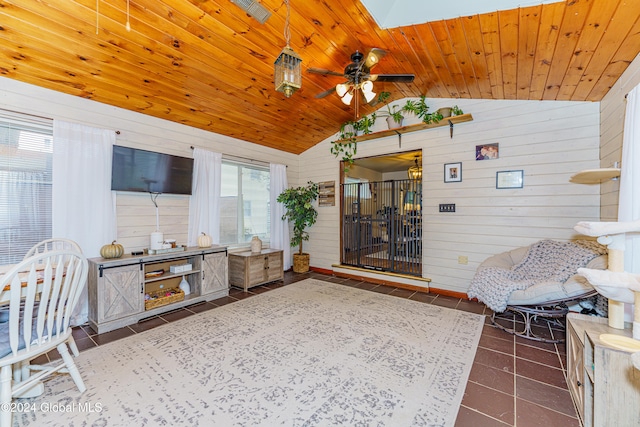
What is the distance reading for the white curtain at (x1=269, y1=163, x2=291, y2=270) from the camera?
5.09m

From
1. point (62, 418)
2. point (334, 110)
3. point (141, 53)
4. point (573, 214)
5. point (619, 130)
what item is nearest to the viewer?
point (62, 418)

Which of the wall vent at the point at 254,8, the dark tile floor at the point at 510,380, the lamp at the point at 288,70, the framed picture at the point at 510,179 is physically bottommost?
the dark tile floor at the point at 510,380

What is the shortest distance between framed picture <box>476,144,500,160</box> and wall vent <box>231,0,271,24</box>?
3192mm

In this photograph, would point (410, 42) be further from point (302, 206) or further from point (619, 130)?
point (302, 206)

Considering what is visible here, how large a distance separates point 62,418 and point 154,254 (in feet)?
6.01

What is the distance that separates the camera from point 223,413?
1602mm

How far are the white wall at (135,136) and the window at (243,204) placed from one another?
1.37ft

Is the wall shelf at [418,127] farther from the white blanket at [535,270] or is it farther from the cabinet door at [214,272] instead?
the cabinet door at [214,272]

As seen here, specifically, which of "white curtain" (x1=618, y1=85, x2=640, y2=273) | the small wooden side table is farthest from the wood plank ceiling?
the small wooden side table

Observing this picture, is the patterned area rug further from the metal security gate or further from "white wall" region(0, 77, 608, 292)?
the metal security gate

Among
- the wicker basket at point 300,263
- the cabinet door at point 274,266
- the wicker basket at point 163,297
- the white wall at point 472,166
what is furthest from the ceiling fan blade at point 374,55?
the wicker basket at point 300,263

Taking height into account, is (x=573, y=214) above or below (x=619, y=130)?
below

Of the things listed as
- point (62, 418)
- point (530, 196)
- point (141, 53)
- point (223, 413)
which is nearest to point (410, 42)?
point (530, 196)

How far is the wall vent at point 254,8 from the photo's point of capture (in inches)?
68.1
